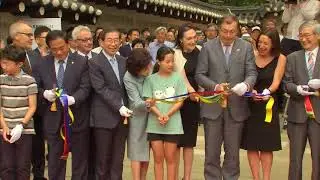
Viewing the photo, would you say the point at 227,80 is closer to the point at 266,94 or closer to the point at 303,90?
the point at 266,94

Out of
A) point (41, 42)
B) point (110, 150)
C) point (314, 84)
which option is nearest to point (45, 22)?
point (41, 42)

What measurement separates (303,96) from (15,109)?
9.80 feet

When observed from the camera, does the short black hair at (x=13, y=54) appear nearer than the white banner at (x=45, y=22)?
Yes

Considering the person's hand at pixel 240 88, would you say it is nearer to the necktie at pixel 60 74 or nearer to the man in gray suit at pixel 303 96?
the man in gray suit at pixel 303 96

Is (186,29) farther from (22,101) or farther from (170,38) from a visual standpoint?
(170,38)

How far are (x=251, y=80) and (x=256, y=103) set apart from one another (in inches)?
12.1

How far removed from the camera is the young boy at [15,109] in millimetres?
5336

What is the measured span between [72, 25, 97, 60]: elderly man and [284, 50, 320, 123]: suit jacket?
2192mm

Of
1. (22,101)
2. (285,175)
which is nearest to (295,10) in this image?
(285,175)

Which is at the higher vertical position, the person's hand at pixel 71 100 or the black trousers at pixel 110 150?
the person's hand at pixel 71 100

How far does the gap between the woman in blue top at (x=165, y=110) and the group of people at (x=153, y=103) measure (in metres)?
0.01

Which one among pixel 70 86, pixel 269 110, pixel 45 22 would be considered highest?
pixel 45 22

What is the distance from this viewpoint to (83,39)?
6.17m

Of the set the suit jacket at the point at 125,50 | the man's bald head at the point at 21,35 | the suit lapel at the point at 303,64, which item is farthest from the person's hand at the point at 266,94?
the suit jacket at the point at 125,50
